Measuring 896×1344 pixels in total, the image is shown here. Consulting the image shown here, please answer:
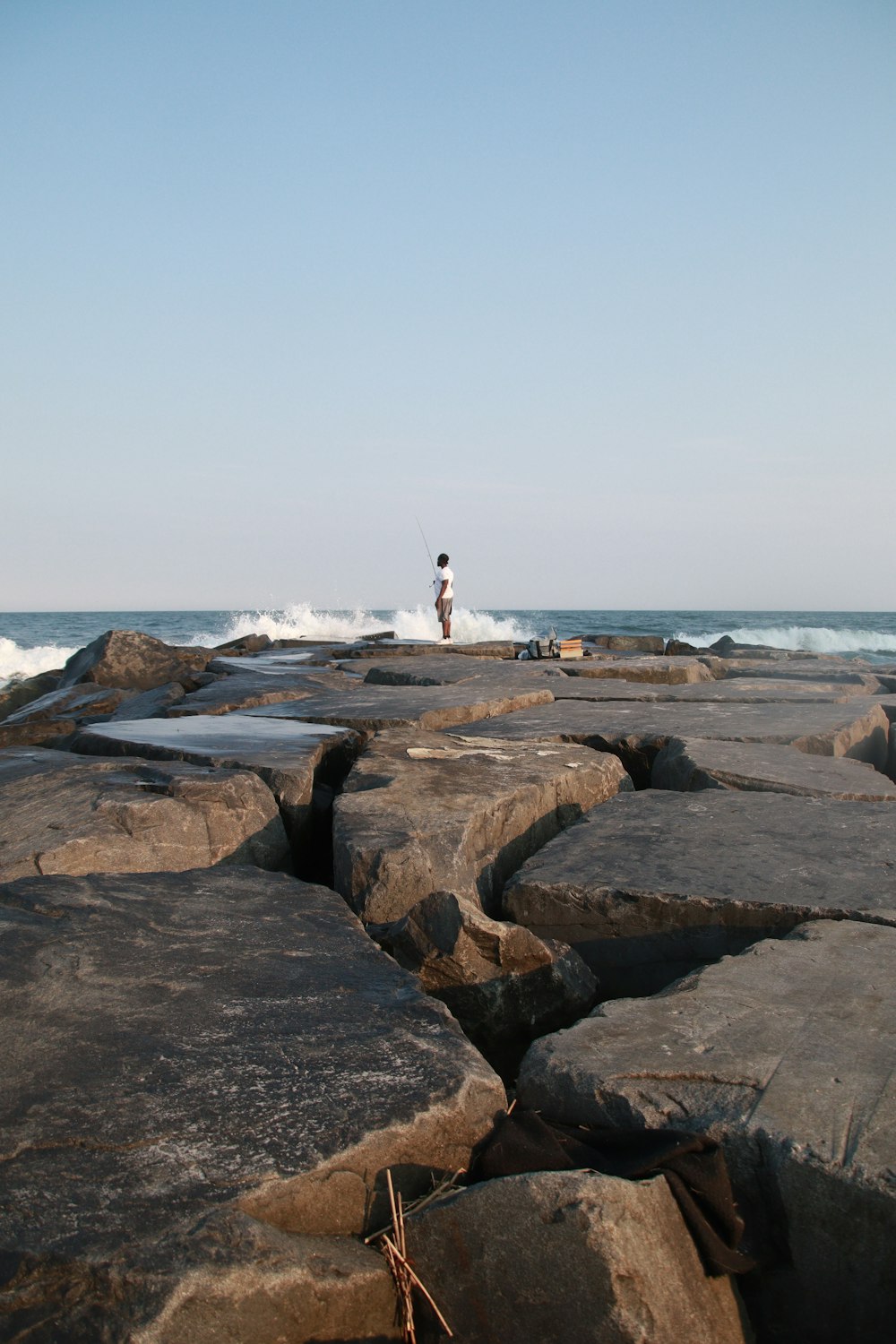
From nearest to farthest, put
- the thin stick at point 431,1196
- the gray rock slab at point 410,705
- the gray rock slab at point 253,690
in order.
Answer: the thin stick at point 431,1196 → the gray rock slab at point 410,705 → the gray rock slab at point 253,690

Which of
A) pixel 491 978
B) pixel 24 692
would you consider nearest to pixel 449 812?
pixel 491 978

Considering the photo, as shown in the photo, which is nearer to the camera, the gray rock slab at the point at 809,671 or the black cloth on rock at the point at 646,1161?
the black cloth on rock at the point at 646,1161

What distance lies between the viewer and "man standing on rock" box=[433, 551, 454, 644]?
12.0 metres

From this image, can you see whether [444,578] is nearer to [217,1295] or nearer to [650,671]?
[650,671]

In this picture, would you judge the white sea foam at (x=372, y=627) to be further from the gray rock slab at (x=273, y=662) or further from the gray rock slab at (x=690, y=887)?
the gray rock slab at (x=690, y=887)

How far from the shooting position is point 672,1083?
1527 millimetres

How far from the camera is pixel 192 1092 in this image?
1.40 meters

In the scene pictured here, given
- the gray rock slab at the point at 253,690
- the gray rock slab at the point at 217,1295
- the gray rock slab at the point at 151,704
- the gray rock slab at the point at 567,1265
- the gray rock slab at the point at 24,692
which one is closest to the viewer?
the gray rock slab at the point at 217,1295

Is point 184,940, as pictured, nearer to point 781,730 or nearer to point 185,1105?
point 185,1105

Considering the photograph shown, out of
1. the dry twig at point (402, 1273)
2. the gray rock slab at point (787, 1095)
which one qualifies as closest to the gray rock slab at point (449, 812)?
the gray rock slab at point (787, 1095)

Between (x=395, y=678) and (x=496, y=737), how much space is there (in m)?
2.22

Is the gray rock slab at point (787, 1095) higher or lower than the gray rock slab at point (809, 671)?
lower

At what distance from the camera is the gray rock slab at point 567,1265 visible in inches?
47.1

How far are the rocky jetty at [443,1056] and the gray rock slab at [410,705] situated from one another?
1.02m
